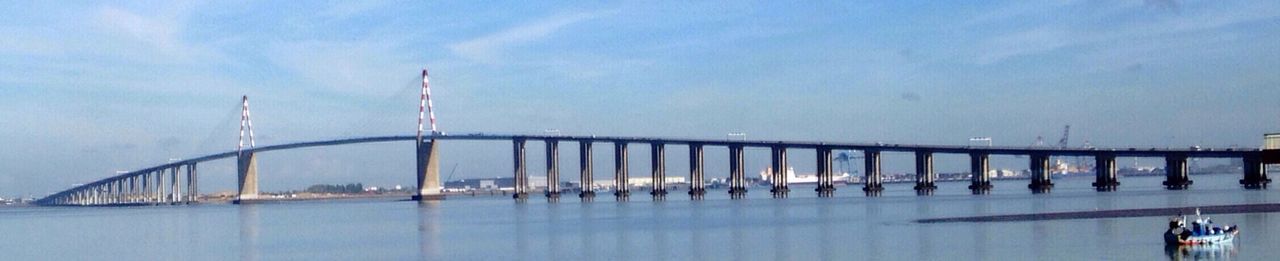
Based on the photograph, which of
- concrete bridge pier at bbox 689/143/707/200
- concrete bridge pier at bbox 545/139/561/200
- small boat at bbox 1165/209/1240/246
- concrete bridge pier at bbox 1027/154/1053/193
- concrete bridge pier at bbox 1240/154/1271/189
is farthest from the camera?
concrete bridge pier at bbox 545/139/561/200

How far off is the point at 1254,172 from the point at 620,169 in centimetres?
4640

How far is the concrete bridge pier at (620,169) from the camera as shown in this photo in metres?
132

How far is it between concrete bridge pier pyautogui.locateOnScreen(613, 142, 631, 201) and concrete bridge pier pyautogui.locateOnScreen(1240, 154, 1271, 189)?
43.9 m

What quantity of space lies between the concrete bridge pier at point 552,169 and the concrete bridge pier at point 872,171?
2360 centimetres

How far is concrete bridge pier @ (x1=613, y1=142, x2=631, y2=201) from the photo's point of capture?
132 metres

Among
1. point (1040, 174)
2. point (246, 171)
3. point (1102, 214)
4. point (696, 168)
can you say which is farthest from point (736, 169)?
point (1102, 214)

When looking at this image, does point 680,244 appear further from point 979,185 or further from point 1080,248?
point 979,185

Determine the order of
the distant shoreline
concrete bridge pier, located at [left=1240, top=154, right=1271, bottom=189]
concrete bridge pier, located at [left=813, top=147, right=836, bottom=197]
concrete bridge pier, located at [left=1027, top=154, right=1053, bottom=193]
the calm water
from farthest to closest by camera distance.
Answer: concrete bridge pier, located at [left=813, top=147, right=836, bottom=197]
concrete bridge pier, located at [left=1027, top=154, right=1053, bottom=193]
concrete bridge pier, located at [left=1240, top=154, right=1271, bottom=189]
the distant shoreline
the calm water

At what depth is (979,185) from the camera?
405 feet

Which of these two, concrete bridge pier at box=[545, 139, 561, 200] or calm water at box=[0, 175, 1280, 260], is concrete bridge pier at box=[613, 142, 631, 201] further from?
calm water at box=[0, 175, 1280, 260]

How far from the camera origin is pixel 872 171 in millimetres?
126438

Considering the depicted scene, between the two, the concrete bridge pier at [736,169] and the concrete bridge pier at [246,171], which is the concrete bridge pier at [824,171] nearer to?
the concrete bridge pier at [736,169]

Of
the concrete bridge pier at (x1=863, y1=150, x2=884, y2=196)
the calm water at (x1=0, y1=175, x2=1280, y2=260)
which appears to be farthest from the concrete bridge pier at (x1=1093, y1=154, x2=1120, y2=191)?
the calm water at (x1=0, y1=175, x2=1280, y2=260)

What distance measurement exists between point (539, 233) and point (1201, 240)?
2453 cm
